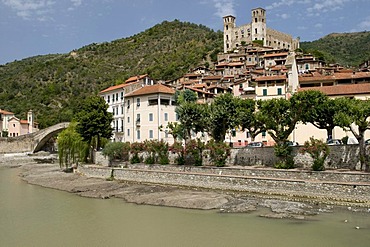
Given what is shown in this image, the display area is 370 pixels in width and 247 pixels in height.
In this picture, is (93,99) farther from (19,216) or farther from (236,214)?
(236,214)

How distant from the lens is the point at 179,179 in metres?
32.6

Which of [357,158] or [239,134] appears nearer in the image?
[357,158]

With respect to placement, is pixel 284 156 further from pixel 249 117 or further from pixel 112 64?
pixel 112 64

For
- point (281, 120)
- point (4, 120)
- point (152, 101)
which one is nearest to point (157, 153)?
point (152, 101)

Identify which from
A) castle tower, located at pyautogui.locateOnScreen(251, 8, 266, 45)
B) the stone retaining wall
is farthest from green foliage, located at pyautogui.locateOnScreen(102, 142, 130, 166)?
castle tower, located at pyautogui.locateOnScreen(251, 8, 266, 45)

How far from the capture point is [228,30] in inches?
4845

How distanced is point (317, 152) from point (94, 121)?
26.1 metres

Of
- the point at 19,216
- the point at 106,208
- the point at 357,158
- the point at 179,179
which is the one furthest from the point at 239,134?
the point at 19,216

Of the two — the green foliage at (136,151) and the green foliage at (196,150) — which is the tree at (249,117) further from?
the green foliage at (136,151)

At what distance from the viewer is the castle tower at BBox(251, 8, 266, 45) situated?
389 feet

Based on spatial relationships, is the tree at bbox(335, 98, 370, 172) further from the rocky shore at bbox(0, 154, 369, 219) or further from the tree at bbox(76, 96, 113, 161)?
the tree at bbox(76, 96, 113, 161)

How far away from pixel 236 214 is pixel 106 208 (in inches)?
375

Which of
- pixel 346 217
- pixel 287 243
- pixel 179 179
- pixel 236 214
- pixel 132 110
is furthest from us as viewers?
pixel 132 110

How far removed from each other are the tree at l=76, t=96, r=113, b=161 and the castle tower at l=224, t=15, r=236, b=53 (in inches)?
3307
